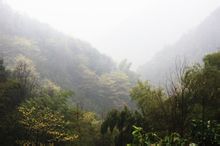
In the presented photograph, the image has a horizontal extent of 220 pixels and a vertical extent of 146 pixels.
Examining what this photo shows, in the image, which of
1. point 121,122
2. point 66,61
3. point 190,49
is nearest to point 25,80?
point 121,122

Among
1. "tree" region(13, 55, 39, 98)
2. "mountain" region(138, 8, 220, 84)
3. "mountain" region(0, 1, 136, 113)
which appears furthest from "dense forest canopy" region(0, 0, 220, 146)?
"mountain" region(138, 8, 220, 84)

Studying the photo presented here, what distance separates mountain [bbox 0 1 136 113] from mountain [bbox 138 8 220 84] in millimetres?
28208

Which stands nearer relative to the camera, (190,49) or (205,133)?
(205,133)

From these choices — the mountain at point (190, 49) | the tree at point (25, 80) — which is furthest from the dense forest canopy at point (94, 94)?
the mountain at point (190, 49)

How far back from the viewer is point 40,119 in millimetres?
17219

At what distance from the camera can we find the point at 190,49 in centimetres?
10156

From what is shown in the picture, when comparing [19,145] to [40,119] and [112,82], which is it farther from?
[112,82]

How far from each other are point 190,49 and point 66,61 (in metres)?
53.2

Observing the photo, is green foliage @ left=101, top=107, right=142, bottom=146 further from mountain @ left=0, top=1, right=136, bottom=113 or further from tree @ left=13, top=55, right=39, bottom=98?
mountain @ left=0, top=1, right=136, bottom=113

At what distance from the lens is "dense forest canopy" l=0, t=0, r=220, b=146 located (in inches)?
455

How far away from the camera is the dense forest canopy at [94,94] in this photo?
37.9 feet

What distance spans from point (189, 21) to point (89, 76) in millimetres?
125155

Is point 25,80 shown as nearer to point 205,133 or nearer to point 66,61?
point 205,133

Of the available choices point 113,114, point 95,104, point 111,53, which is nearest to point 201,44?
Result: point 111,53
